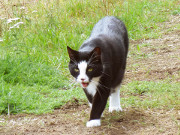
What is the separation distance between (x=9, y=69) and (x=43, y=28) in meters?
1.99

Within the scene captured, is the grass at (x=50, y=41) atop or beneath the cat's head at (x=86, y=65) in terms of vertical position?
beneath

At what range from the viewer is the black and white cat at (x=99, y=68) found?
331 centimetres

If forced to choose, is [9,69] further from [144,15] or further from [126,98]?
[144,15]

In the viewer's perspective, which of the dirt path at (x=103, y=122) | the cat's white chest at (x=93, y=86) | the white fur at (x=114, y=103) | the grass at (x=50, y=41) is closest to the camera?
the dirt path at (x=103, y=122)

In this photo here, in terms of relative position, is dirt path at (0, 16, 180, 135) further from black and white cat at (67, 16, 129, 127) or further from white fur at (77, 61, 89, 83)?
white fur at (77, 61, 89, 83)

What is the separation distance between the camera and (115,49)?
383 cm

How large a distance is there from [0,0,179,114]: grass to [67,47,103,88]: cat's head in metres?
0.95

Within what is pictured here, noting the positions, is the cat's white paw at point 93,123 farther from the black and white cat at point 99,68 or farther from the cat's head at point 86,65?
the cat's head at point 86,65

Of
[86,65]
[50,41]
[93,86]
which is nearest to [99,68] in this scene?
[86,65]

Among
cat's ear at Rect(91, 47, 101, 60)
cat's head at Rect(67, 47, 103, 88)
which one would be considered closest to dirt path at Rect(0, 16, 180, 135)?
cat's head at Rect(67, 47, 103, 88)

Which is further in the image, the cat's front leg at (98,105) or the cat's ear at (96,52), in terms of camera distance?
the cat's front leg at (98,105)

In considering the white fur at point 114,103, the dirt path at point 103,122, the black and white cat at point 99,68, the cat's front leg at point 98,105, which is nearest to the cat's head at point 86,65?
the black and white cat at point 99,68

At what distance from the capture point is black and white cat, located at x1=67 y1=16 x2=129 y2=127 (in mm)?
3311

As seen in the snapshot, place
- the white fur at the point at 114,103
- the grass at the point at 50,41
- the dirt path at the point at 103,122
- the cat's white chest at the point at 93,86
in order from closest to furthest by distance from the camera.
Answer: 1. the dirt path at the point at 103,122
2. the cat's white chest at the point at 93,86
3. the white fur at the point at 114,103
4. the grass at the point at 50,41
